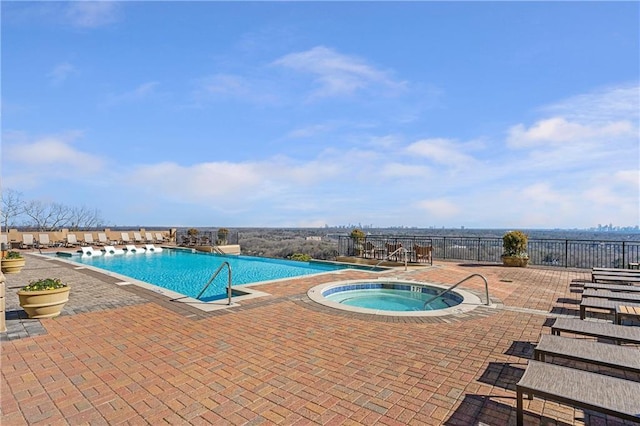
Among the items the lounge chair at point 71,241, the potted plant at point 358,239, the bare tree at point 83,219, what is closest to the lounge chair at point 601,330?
the potted plant at point 358,239

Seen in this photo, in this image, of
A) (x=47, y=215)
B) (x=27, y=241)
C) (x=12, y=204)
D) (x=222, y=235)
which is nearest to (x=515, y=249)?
(x=222, y=235)

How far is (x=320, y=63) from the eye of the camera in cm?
1202

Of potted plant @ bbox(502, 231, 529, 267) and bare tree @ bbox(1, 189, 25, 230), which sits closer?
potted plant @ bbox(502, 231, 529, 267)

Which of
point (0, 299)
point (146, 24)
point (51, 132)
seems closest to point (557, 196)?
point (146, 24)

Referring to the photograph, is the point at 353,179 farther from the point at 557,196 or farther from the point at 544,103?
the point at 544,103

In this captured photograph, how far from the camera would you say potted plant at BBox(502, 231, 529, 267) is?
12.4 metres

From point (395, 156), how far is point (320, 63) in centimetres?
1125

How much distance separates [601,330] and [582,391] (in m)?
2.02

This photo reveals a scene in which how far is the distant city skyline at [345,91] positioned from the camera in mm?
9641

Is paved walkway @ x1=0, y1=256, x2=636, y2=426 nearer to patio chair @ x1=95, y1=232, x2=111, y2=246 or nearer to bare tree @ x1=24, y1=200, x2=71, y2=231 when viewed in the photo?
patio chair @ x1=95, y1=232, x2=111, y2=246

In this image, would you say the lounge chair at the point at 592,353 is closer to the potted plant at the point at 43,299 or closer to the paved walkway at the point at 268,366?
the paved walkway at the point at 268,366

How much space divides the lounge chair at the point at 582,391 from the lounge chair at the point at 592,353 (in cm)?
44

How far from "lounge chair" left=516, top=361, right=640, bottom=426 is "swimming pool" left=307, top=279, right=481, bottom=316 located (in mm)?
4608

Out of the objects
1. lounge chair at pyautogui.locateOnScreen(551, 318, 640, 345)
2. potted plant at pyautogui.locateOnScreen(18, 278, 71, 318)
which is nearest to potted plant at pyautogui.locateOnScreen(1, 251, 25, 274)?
potted plant at pyautogui.locateOnScreen(18, 278, 71, 318)
